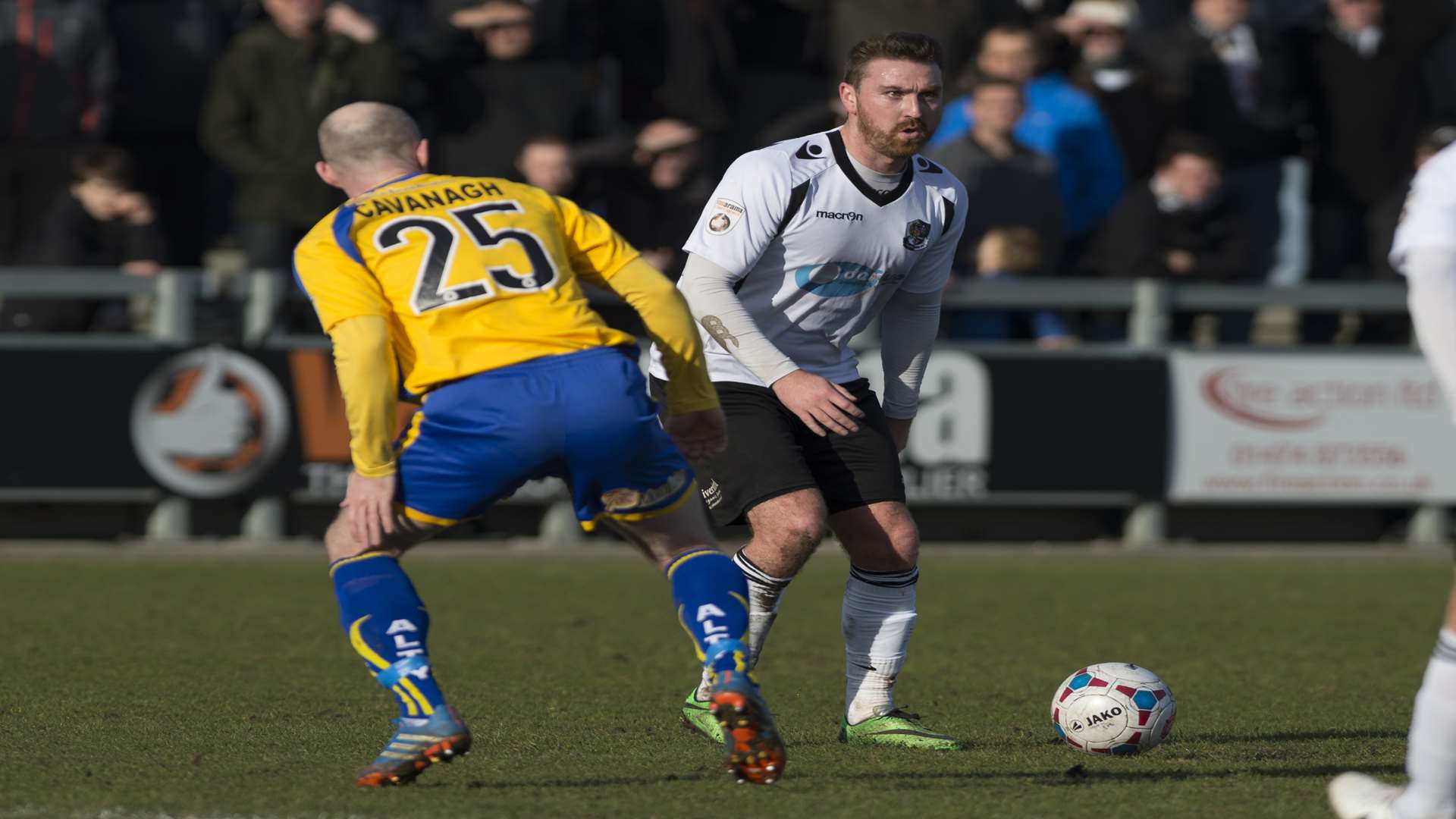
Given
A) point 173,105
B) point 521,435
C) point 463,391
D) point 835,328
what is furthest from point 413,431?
point 173,105

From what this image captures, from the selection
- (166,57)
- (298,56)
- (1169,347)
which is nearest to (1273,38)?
(1169,347)

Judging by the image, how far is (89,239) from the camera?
11.9 metres

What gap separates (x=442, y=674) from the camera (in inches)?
304

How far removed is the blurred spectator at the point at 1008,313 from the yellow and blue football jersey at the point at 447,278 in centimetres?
733

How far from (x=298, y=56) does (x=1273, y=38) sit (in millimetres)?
Answer: 6075

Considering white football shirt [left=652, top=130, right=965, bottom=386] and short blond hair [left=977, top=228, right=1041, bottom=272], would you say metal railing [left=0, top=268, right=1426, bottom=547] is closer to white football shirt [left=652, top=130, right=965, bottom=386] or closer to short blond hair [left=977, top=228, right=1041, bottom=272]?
short blond hair [left=977, top=228, right=1041, bottom=272]

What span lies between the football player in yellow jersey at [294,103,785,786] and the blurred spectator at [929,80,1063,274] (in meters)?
6.85

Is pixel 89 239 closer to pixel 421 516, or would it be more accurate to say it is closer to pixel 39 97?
pixel 39 97

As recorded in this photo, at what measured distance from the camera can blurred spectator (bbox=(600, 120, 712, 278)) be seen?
12.0 metres

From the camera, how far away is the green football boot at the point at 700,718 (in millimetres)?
6340

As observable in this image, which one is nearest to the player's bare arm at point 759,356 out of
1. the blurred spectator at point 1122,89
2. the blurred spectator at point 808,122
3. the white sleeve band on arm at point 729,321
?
the white sleeve band on arm at point 729,321

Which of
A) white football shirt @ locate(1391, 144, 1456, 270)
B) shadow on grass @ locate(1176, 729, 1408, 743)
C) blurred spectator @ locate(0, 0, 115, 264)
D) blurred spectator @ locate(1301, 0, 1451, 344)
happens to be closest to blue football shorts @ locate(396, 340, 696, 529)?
white football shirt @ locate(1391, 144, 1456, 270)

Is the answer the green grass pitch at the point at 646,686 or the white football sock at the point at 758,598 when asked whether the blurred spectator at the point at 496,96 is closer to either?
the green grass pitch at the point at 646,686

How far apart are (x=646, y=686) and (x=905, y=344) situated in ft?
5.65
